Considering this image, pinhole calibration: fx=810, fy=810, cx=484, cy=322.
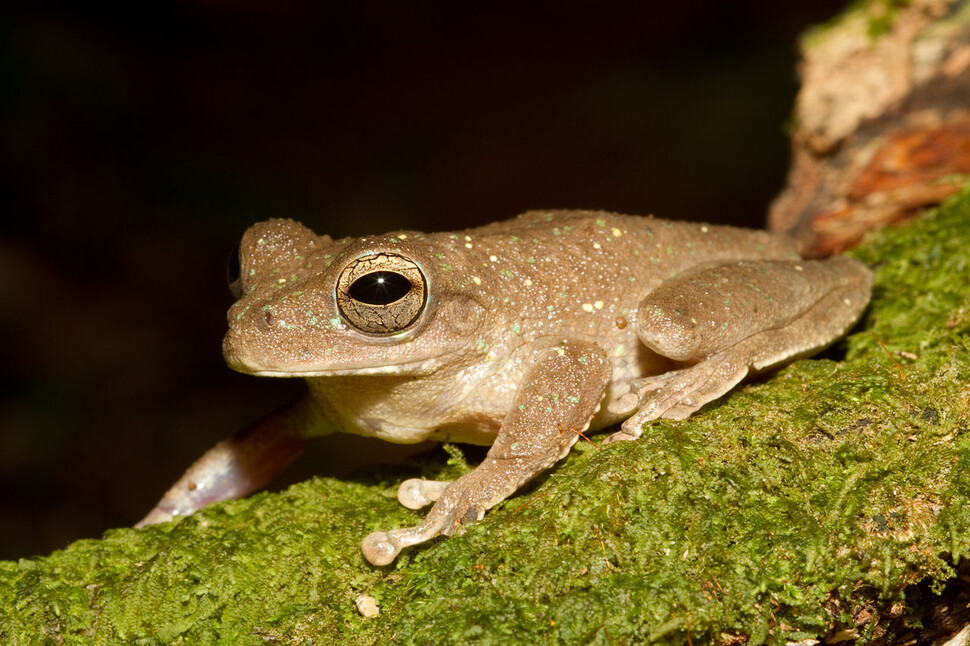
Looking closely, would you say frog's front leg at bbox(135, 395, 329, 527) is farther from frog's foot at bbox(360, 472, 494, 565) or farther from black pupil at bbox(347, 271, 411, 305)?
frog's foot at bbox(360, 472, 494, 565)

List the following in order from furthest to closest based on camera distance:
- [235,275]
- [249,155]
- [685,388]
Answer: [249,155] → [235,275] → [685,388]

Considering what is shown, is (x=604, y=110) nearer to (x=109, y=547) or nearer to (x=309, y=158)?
(x=309, y=158)

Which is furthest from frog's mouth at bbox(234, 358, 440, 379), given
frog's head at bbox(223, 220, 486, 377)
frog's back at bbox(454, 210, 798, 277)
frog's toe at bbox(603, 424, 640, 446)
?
frog's toe at bbox(603, 424, 640, 446)

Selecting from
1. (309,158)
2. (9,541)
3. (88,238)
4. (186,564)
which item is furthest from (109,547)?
(309,158)

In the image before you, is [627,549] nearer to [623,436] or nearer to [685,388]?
[623,436]

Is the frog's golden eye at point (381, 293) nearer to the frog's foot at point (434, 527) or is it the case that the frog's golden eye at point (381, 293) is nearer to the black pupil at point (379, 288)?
the black pupil at point (379, 288)

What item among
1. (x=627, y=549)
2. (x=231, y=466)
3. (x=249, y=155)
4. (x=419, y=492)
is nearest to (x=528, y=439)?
(x=419, y=492)
